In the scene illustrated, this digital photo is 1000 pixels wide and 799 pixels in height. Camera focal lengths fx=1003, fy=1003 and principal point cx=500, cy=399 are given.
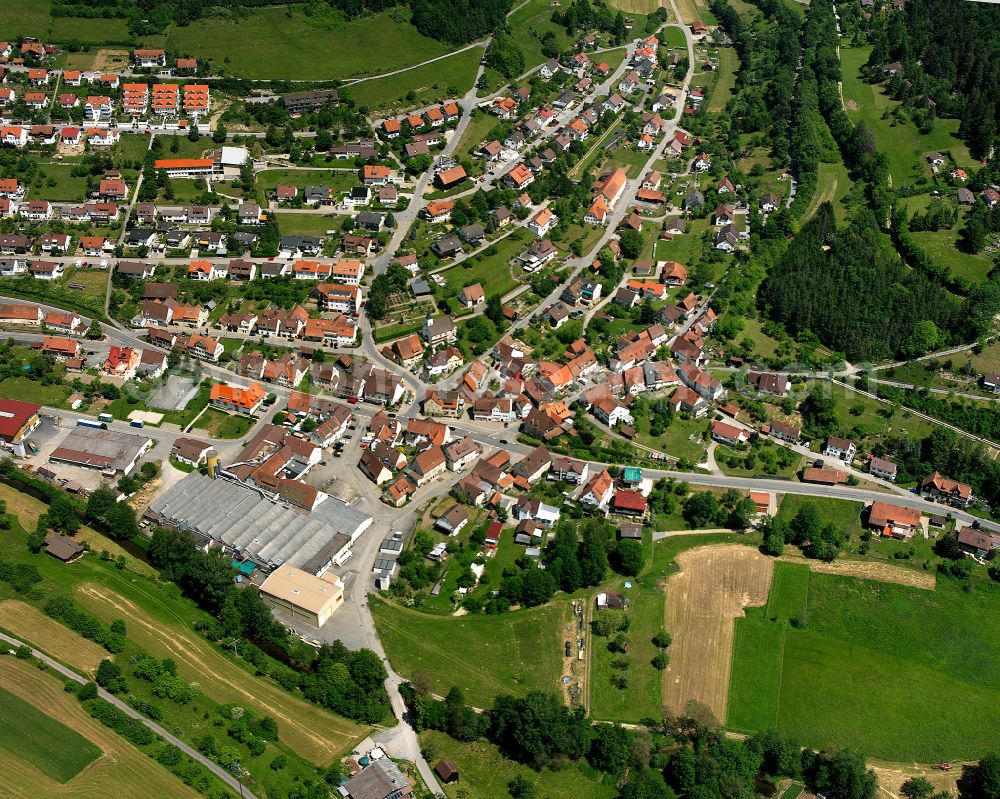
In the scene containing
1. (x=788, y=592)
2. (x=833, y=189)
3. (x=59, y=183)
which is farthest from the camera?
(x=833, y=189)

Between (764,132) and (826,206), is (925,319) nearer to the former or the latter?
(826,206)

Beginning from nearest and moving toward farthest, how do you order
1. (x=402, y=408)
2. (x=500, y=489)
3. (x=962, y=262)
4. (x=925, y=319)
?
(x=500, y=489) → (x=402, y=408) → (x=925, y=319) → (x=962, y=262)

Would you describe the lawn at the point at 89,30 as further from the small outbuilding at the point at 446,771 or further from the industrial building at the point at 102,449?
the small outbuilding at the point at 446,771

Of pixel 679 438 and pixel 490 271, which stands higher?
pixel 490 271

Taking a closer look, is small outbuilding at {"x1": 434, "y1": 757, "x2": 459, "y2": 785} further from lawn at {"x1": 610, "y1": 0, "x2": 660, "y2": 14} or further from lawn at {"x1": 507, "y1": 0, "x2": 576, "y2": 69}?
lawn at {"x1": 610, "y1": 0, "x2": 660, "y2": 14}

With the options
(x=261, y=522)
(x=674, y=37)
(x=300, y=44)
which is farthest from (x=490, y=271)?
(x=674, y=37)

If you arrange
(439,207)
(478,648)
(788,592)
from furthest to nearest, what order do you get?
1. (439,207)
2. (788,592)
3. (478,648)

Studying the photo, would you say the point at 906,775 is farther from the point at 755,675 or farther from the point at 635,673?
the point at 635,673

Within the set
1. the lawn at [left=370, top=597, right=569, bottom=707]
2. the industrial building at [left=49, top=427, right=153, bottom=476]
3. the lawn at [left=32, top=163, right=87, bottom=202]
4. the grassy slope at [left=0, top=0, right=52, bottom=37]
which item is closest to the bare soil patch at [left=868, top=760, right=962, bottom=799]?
the lawn at [left=370, top=597, right=569, bottom=707]

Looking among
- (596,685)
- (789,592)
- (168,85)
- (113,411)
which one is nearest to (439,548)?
(596,685)
